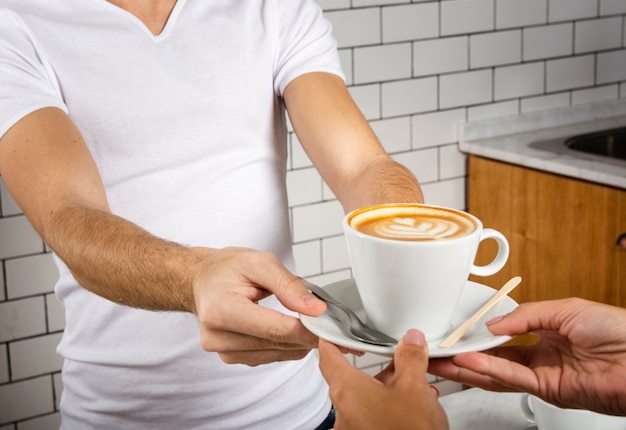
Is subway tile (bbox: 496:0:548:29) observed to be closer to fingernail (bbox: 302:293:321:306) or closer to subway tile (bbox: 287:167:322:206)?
subway tile (bbox: 287:167:322:206)

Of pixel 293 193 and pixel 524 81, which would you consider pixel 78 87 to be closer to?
pixel 293 193

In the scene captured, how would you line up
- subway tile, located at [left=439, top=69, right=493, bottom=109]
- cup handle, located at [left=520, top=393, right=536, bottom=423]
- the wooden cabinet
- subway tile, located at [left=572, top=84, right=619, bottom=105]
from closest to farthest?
cup handle, located at [left=520, top=393, right=536, bottom=423]
the wooden cabinet
subway tile, located at [left=439, top=69, right=493, bottom=109]
subway tile, located at [left=572, top=84, right=619, bottom=105]

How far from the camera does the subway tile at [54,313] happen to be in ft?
6.82

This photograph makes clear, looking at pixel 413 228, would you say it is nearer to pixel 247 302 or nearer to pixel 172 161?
pixel 247 302

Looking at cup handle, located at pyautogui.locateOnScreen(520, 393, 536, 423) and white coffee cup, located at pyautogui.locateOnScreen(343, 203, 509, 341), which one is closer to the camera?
white coffee cup, located at pyautogui.locateOnScreen(343, 203, 509, 341)

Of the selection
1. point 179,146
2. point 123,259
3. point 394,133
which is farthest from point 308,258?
point 123,259

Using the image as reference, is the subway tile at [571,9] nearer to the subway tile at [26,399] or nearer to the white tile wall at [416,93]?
the white tile wall at [416,93]

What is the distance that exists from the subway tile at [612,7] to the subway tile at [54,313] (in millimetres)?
1861

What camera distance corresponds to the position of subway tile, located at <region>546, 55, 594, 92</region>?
2.72 metres

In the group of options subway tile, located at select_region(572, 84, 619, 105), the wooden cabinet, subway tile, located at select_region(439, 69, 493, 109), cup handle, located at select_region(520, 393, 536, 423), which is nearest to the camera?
cup handle, located at select_region(520, 393, 536, 423)

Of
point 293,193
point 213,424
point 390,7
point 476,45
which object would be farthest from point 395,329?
point 476,45

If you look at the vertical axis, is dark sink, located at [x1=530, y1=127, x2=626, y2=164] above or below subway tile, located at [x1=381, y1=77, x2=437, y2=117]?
below

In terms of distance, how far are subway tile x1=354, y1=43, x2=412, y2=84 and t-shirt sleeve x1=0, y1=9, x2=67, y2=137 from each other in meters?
1.22

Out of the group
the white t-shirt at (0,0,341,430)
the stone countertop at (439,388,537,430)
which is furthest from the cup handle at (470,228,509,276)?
the white t-shirt at (0,0,341,430)
